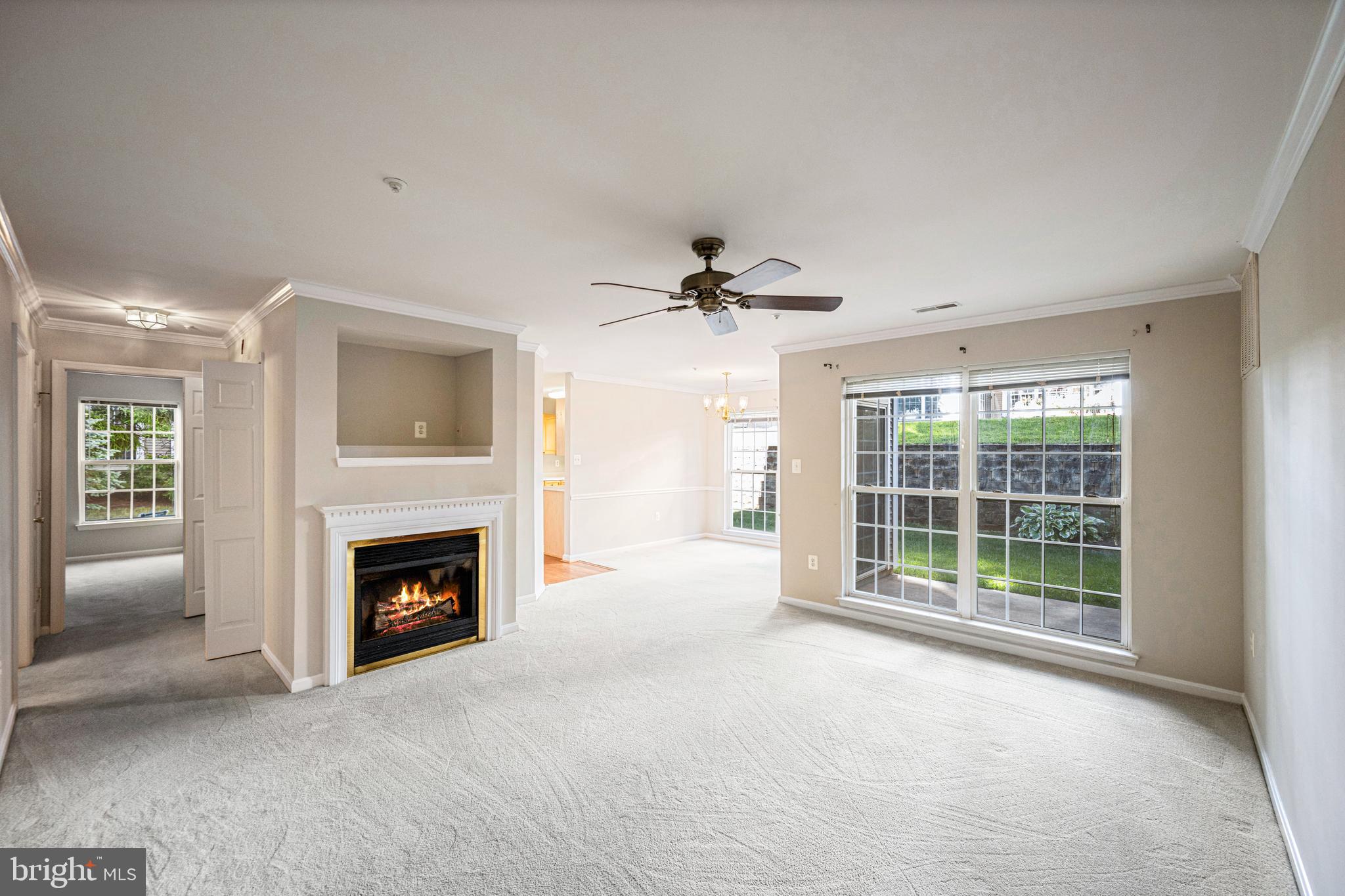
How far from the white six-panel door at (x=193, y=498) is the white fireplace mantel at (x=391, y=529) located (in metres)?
1.85

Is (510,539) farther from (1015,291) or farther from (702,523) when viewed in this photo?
(702,523)

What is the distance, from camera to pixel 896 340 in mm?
4773

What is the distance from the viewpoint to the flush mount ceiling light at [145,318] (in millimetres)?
4016

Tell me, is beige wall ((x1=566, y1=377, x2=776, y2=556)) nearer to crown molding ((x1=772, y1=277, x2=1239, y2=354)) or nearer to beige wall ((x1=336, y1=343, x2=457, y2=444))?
beige wall ((x1=336, y1=343, x2=457, y2=444))

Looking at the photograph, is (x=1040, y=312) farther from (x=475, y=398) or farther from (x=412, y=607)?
(x=412, y=607)

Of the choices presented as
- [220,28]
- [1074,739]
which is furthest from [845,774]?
[220,28]

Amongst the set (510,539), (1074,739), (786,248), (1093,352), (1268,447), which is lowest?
(1074,739)

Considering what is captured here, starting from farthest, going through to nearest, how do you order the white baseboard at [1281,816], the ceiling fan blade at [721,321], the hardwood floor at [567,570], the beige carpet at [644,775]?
the hardwood floor at [567,570]
the ceiling fan blade at [721,321]
the beige carpet at [644,775]
the white baseboard at [1281,816]

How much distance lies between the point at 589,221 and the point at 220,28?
53.1 inches

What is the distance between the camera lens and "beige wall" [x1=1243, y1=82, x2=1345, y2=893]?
1.63m

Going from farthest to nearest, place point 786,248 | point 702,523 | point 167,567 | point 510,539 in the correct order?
point 702,523 < point 167,567 < point 510,539 < point 786,248

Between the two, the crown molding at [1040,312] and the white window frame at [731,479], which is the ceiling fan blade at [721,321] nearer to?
the crown molding at [1040,312]

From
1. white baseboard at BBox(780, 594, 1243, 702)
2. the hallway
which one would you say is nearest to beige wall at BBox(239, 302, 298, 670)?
the hallway

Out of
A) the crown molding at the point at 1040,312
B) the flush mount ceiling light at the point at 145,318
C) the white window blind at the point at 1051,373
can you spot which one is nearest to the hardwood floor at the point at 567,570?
the crown molding at the point at 1040,312
